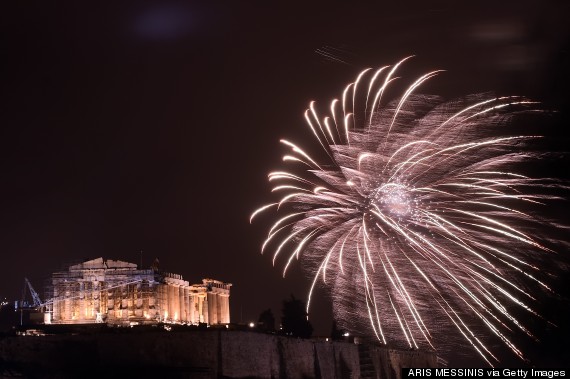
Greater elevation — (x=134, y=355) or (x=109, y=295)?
(x=109, y=295)

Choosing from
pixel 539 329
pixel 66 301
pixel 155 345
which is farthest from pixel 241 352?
pixel 66 301

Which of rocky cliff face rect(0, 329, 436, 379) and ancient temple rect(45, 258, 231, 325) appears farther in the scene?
ancient temple rect(45, 258, 231, 325)

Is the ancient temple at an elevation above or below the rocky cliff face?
above

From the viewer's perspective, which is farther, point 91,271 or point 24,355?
point 91,271

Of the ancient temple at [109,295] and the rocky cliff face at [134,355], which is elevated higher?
the ancient temple at [109,295]

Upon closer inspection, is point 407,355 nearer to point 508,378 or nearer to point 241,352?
point 241,352

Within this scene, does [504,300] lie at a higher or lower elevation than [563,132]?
A: lower

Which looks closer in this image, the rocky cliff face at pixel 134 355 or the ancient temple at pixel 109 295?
the rocky cliff face at pixel 134 355

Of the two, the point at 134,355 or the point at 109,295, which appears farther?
the point at 109,295
